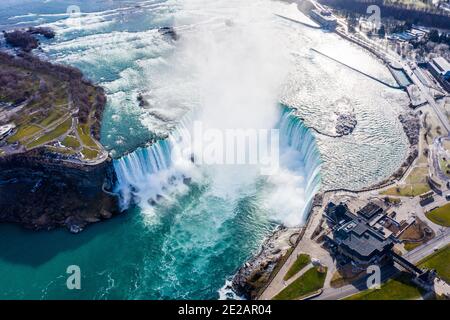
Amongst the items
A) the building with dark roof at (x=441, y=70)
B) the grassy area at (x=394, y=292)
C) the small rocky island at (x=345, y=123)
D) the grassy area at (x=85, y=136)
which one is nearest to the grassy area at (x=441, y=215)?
the grassy area at (x=394, y=292)

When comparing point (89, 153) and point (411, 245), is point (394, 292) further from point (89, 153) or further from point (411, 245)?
point (89, 153)

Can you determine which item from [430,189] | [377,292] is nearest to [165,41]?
[430,189]

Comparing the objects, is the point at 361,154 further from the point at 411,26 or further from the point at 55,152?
the point at 411,26

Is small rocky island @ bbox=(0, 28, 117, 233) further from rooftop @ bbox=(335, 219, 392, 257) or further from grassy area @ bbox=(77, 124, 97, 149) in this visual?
rooftop @ bbox=(335, 219, 392, 257)

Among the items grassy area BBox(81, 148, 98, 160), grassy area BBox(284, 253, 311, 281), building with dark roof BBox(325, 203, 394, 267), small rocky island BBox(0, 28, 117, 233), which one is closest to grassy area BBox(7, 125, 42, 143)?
small rocky island BBox(0, 28, 117, 233)

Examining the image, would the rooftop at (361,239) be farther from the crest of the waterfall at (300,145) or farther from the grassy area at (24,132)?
the grassy area at (24,132)
